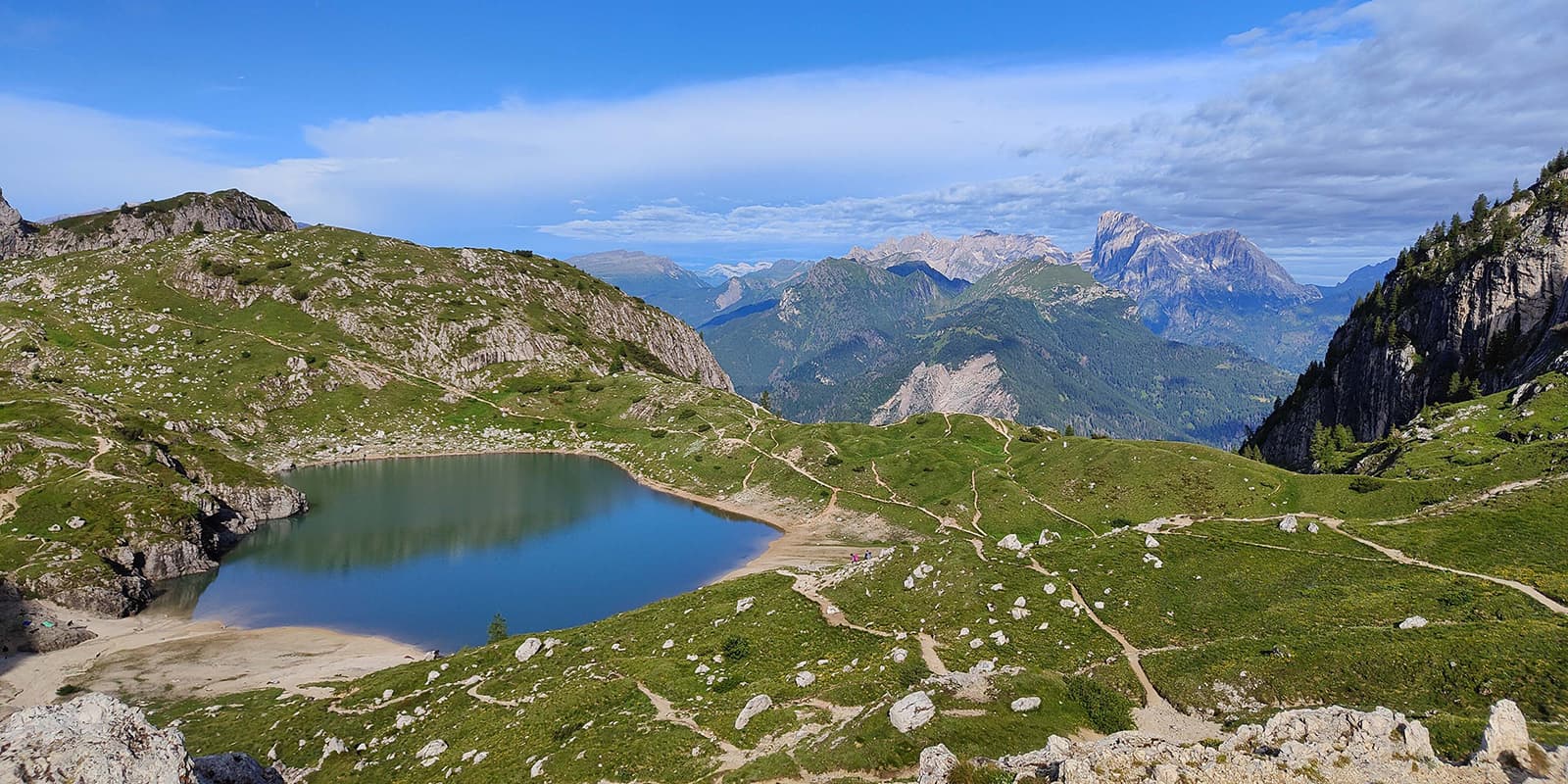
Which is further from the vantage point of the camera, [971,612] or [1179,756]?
[971,612]

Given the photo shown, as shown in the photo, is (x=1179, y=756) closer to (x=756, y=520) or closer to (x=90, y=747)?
(x=90, y=747)

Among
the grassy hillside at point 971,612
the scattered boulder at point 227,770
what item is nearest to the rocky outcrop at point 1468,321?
the grassy hillside at point 971,612

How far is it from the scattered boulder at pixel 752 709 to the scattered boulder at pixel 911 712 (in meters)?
7.74

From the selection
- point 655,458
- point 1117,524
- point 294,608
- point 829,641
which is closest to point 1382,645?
point 829,641

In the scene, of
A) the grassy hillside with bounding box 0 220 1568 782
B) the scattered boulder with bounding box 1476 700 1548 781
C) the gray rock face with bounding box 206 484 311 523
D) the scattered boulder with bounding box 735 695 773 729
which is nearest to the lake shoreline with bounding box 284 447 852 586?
the grassy hillside with bounding box 0 220 1568 782

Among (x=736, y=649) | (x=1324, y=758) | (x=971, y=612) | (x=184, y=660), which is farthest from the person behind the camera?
(x=184, y=660)

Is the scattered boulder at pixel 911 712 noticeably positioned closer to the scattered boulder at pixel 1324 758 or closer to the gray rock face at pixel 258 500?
the scattered boulder at pixel 1324 758

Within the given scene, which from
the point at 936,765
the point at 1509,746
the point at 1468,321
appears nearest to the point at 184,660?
the point at 936,765

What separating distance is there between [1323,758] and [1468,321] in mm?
198658

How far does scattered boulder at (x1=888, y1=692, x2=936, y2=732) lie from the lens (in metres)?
28.2

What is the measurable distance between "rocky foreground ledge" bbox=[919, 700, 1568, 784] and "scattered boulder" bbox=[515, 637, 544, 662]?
119 ft

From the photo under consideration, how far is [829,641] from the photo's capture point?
43094mm

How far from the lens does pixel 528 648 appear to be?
48.7 metres

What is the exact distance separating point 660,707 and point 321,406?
161 meters
